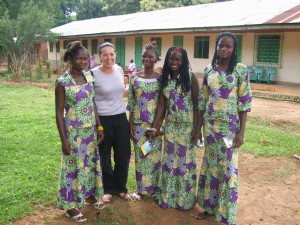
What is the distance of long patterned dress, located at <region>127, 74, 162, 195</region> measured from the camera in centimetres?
339

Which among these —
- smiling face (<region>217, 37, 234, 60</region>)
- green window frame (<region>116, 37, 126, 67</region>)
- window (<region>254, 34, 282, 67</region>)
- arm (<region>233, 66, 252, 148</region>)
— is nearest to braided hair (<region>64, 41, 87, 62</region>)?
smiling face (<region>217, 37, 234, 60</region>)

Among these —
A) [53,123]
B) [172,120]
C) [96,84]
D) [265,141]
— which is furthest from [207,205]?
[53,123]

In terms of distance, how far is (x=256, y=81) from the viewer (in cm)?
1359

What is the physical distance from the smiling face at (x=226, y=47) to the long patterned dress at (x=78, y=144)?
1.18 metres

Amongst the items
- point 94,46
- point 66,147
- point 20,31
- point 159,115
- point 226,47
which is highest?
Answer: point 20,31

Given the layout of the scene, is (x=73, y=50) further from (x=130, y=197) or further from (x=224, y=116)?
(x=130, y=197)

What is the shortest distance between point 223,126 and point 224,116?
0.09 m

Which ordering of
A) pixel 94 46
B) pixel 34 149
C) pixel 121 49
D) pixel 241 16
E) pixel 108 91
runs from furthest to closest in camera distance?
pixel 94 46 → pixel 121 49 → pixel 241 16 → pixel 34 149 → pixel 108 91

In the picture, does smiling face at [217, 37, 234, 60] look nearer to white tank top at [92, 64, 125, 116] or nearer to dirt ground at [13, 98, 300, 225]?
white tank top at [92, 64, 125, 116]

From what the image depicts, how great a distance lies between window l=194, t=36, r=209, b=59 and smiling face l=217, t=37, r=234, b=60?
12842 millimetres

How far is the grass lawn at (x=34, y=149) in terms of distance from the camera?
3588mm

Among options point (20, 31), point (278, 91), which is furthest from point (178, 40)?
point (20, 31)

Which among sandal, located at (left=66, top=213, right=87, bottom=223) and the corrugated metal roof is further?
the corrugated metal roof

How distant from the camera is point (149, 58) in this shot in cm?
332
